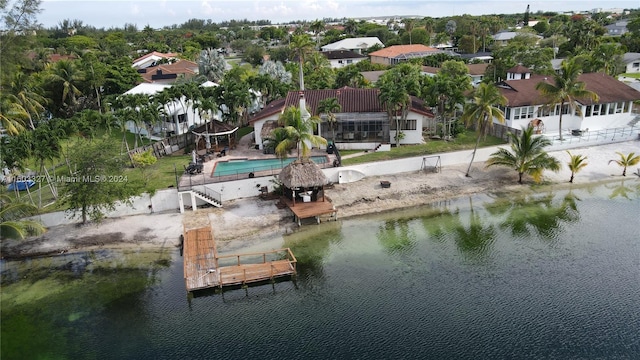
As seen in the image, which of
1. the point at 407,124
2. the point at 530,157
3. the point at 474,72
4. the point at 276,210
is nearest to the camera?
the point at 276,210

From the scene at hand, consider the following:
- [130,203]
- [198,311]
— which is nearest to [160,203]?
[130,203]

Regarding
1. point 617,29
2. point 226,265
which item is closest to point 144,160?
point 226,265

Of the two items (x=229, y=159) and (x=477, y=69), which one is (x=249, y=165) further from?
A: (x=477, y=69)

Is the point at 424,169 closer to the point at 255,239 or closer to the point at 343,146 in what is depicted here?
the point at 343,146

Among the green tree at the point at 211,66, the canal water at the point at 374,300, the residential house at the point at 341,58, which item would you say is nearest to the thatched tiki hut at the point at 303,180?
the canal water at the point at 374,300

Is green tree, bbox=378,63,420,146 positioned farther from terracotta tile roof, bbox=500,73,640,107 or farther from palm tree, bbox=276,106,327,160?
terracotta tile roof, bbox=500,73,640,107
